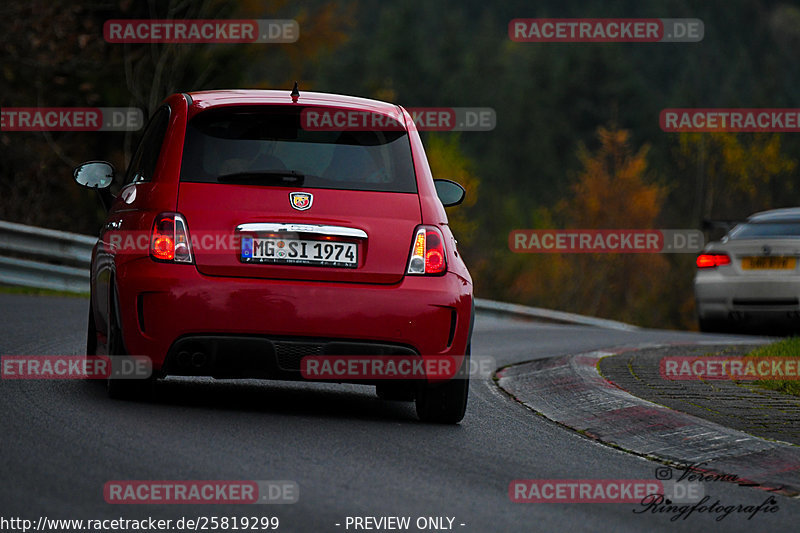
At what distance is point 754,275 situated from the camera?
16594 millimetres

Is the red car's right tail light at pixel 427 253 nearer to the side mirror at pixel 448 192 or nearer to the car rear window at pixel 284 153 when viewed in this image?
the car rear window at pixel 284 153

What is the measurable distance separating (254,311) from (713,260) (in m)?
11.4

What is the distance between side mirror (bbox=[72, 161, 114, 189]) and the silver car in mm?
10511

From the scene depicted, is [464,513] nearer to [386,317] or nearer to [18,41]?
[386,317]

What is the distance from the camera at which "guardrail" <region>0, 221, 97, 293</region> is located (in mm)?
16906

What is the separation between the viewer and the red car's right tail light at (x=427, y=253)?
22.8 feet

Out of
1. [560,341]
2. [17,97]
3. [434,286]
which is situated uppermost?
[17,97]

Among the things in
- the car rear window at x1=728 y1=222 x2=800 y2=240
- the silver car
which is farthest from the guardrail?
the car rear window at x1=728 y1=222 x2=800 y2=240

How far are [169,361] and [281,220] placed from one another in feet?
3.02

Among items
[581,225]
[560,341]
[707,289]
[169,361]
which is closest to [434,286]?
[169,361]

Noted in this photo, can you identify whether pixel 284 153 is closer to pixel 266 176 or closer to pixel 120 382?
pixel 266 176

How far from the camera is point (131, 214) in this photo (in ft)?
23.6

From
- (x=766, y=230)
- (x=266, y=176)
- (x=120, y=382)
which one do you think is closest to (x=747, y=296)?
(x=766, y=230)

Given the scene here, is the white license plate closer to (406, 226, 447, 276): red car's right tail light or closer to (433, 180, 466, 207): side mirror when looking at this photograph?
(406, 226, 447, 276): red car's right tail light
